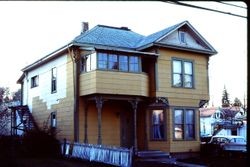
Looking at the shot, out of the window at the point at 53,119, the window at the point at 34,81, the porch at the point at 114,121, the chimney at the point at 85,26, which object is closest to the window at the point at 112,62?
the porch at the point at 114,121

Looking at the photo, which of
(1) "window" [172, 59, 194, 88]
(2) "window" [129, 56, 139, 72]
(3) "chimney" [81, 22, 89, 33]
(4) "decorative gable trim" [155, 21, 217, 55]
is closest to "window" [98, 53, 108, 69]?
(2) "window" [129, 56, 139, 72]

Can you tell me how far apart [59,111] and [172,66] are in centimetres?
809

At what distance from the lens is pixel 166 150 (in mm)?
24625

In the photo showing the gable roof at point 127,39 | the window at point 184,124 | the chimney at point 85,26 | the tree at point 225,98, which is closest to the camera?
the gable roof at point 127,39

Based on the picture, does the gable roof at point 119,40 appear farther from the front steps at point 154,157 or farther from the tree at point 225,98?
the tree at point 225,98

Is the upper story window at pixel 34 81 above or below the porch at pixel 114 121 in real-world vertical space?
above

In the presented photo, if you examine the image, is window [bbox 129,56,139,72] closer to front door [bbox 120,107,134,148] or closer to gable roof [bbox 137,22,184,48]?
gable roof [bbox 137,22,184,48]

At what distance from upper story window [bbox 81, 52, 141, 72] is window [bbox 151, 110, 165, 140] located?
3241 millimetres

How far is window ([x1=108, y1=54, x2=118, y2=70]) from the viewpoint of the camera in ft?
76.0

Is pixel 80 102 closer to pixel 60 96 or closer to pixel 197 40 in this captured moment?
pixel 60 96

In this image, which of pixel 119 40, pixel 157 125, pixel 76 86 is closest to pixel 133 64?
pixel 119 40

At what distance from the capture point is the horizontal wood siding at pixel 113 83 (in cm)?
2238

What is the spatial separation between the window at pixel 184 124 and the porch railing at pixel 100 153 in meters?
6.87

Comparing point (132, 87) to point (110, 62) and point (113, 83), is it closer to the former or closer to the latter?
point (113, 83)
